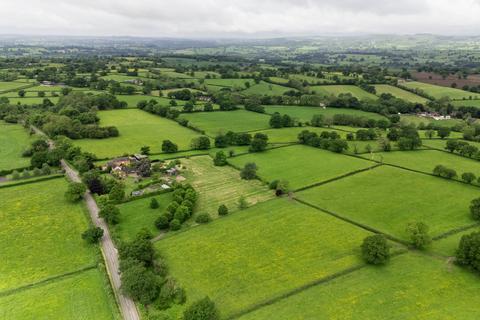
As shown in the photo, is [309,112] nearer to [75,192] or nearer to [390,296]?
[75,192]

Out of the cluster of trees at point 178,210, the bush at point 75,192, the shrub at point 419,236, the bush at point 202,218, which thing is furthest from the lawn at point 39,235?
the shrub at point 419,236

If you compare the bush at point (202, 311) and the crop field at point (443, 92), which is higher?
the crop field at point (443, 92)

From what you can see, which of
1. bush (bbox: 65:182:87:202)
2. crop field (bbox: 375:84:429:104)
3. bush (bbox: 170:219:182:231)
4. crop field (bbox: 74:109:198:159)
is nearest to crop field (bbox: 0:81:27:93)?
crop field (bbox: 74:109:198:159)

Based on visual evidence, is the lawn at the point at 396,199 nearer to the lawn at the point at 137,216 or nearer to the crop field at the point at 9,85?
the lawn at the point at 137,216

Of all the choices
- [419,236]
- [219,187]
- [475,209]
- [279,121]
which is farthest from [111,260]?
[279,121]

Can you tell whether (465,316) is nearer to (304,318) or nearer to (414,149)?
(304,318)

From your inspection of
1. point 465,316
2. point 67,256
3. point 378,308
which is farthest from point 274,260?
point 67,256
